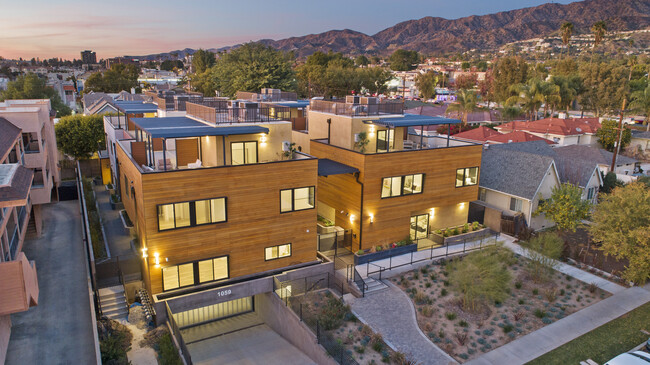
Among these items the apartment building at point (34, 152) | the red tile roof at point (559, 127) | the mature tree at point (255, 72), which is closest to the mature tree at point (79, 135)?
the apartment building at point (34, 152)

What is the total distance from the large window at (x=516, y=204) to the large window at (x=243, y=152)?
18247 mm

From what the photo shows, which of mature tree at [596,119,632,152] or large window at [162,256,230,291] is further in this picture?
mature tree at [596,119,632,152]

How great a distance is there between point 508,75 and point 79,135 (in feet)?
272

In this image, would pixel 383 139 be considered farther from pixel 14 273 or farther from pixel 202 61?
pixel 202 61

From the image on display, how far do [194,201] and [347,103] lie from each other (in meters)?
12.6

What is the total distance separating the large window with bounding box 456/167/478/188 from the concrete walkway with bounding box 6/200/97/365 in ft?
70.9

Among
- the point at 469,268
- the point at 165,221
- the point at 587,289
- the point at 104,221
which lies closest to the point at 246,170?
the point at 165,221

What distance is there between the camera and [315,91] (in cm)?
8181

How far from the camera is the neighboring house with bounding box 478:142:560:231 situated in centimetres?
2858

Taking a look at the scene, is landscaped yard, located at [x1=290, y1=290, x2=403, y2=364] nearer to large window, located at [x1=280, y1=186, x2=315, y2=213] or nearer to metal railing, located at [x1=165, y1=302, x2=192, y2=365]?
large window, located at [x1=280, y1=186, x2=315, y2=213]

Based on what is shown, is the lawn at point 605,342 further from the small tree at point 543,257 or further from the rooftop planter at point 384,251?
the rooftop planter at point 384,251

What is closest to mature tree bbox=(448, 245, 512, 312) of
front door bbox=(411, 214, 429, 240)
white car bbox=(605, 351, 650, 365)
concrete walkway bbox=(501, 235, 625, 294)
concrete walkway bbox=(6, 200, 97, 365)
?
white car bbox=(605, 351, 650, 365)

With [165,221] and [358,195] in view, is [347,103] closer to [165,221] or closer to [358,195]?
[358,195]

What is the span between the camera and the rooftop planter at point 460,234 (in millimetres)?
26375
